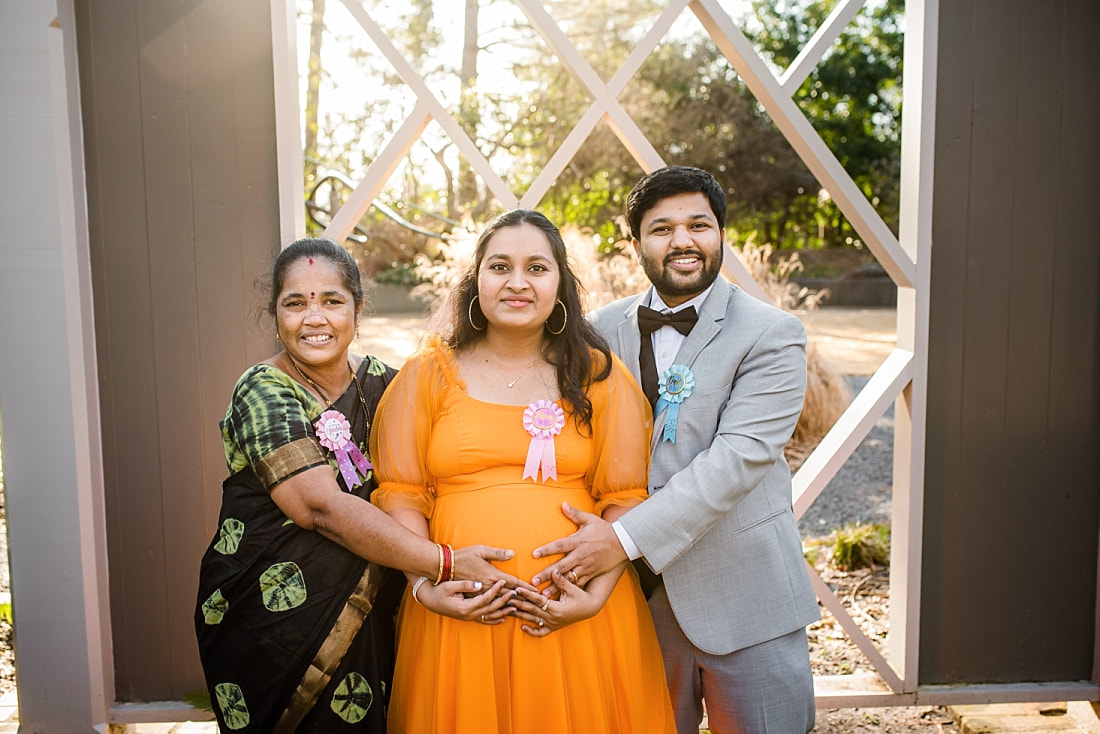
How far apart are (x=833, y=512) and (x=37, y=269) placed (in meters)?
5.55

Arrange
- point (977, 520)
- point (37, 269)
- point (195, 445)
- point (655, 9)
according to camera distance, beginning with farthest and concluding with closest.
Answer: point (655, 9) < point (977, 520) < point (195, 445) < point (37, 269)

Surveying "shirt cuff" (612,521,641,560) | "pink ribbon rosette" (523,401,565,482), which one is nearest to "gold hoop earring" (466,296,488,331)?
"pink ribbon rosette" (523,401,565,482)

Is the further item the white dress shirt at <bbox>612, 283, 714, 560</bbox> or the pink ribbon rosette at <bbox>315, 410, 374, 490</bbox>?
the white dress shirt at <bbox>612, 283, 714, 560</bbox>

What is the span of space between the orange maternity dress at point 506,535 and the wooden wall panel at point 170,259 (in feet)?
3.70

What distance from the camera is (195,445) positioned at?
2926 millimetres

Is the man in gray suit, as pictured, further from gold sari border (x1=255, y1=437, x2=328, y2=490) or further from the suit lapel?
gold sari border (x1=255, y1=437, x2=328, y2=490)

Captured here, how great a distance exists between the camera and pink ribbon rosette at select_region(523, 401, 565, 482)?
200 cm

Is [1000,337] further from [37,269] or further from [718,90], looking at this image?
[718,90]

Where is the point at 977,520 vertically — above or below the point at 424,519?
below

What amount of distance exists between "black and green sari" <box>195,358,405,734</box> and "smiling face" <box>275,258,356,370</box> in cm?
9

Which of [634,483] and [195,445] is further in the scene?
[195,445]

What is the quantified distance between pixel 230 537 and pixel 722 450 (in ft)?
4.09

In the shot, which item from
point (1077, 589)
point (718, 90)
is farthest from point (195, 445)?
point (718, 90)

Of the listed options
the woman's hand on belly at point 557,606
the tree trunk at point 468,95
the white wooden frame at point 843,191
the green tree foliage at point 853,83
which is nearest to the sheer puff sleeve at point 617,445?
the woman's hand on belly at point 557,606
